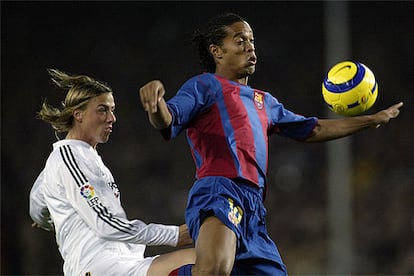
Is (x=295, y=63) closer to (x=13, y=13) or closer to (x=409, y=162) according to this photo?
(x=409, y=162)

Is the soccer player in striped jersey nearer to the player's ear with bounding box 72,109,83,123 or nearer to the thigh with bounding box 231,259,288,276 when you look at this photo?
the thigh with bounding box 231,259,288,276

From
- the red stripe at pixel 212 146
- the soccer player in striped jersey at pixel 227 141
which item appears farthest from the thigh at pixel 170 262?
the red stripe at pixel 212 146

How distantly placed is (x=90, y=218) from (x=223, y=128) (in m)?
0.72

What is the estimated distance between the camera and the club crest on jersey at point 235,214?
3.26 metres

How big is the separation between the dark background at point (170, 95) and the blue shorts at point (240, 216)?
106 inches

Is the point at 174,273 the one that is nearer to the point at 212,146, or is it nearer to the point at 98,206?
the point at 98,206

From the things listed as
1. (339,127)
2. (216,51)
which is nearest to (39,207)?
(216,51)

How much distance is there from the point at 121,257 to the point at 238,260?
23.8 inches

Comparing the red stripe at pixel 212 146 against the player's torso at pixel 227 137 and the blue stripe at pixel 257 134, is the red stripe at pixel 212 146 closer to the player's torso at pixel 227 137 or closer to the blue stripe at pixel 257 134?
the player's torso at pixel 227 137

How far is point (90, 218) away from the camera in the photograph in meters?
3.60

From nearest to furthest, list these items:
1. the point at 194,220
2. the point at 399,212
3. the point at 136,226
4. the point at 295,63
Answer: the point at 194,220
the point at 136,226
the point at 399,212
the point at 295,63

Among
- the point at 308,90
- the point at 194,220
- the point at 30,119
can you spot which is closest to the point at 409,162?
the point at 308,90

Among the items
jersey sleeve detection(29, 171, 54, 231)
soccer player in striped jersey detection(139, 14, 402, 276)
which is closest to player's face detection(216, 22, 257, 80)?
soccer player in striped jersey detection(139, 14, 402, 276)

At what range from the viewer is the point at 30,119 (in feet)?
23.4
